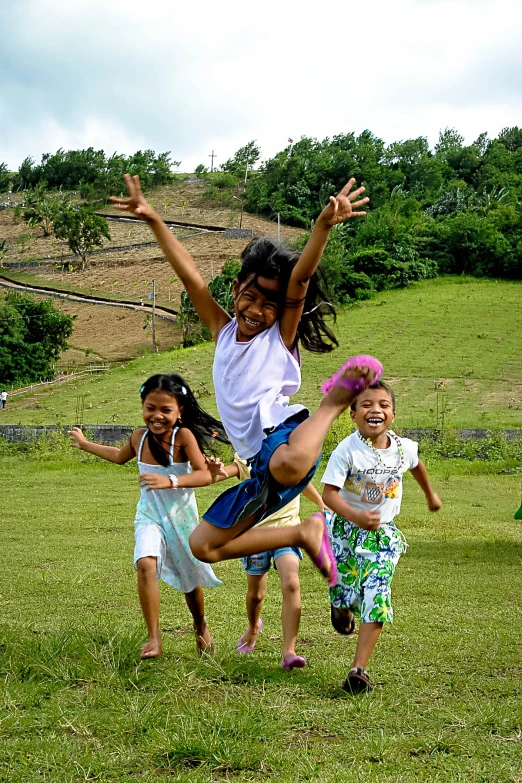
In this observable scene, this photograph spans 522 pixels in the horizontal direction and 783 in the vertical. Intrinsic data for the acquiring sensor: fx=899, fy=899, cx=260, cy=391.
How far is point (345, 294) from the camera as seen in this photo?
2200 inches

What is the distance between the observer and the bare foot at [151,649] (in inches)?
196

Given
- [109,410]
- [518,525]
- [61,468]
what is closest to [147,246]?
[109,410]

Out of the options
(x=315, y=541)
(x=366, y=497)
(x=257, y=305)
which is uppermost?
(x=257, y=305)

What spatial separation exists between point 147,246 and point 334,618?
267ft

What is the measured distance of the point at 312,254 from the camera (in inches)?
171

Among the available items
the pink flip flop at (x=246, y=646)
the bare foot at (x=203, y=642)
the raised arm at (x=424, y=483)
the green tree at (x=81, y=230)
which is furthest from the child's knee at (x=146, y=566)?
the green tree at (x=81, y=230)

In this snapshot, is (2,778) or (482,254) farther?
(482,254)

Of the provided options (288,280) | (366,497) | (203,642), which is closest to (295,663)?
(203,642)

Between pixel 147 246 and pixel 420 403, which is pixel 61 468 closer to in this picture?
pixel 420 403

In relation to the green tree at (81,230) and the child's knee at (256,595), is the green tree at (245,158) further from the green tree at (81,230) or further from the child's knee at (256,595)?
the child's knee at (256,595)

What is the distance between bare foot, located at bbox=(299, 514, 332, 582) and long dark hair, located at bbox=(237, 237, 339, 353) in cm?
93

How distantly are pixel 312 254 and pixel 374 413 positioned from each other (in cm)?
120

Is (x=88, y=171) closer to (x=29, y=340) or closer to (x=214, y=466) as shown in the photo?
(x=29, y=340)

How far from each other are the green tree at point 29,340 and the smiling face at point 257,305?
150ft
